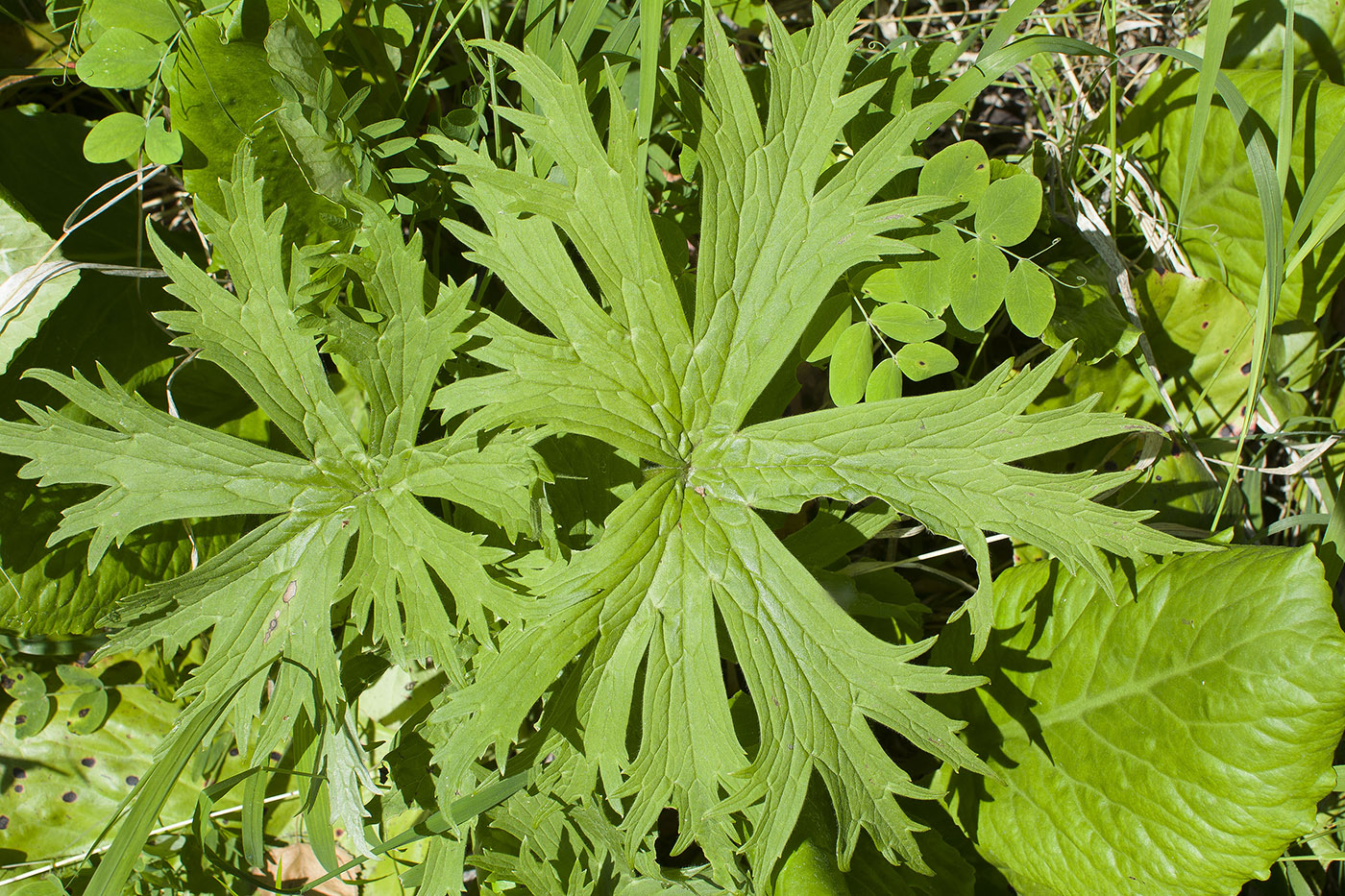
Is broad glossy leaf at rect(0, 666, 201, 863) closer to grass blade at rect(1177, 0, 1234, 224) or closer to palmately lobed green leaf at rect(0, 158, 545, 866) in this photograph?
palmately lobed green leaf at rect(0, 158, 545, 866)

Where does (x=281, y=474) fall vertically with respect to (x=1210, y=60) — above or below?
below

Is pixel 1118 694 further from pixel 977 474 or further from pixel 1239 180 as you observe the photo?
pixel 1239 180

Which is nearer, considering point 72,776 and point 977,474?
point 977,474

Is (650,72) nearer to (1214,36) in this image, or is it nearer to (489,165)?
(489,165)

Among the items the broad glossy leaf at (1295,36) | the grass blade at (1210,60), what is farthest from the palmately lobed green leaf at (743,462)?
the broad glossy leaf at (1295,36)

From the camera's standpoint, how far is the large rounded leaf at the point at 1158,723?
189 cm

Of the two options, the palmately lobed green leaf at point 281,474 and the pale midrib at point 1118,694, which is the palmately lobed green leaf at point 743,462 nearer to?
the palmately lobed green leaf at point 281,474

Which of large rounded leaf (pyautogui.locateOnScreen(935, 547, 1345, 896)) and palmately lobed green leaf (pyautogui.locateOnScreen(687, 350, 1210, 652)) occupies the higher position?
palmately lobed green leaf (pyautogui.locateOnScreen(687, 350, 1210, 652))

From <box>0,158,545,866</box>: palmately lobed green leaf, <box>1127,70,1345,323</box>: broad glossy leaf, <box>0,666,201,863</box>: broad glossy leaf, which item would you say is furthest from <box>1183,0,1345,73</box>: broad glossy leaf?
<box>0,666,201,863</box>: broad glossy leaf

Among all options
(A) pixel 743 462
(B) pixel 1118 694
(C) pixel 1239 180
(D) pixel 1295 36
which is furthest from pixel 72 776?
(D) pixel 1295 36

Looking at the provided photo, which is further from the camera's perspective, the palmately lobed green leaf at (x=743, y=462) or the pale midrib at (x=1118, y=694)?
the pale midrib at (x=1118, y=694)

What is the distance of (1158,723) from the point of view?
207 cm

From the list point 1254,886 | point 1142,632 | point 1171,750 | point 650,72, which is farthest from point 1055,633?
point 650,72

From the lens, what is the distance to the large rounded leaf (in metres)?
1.89
